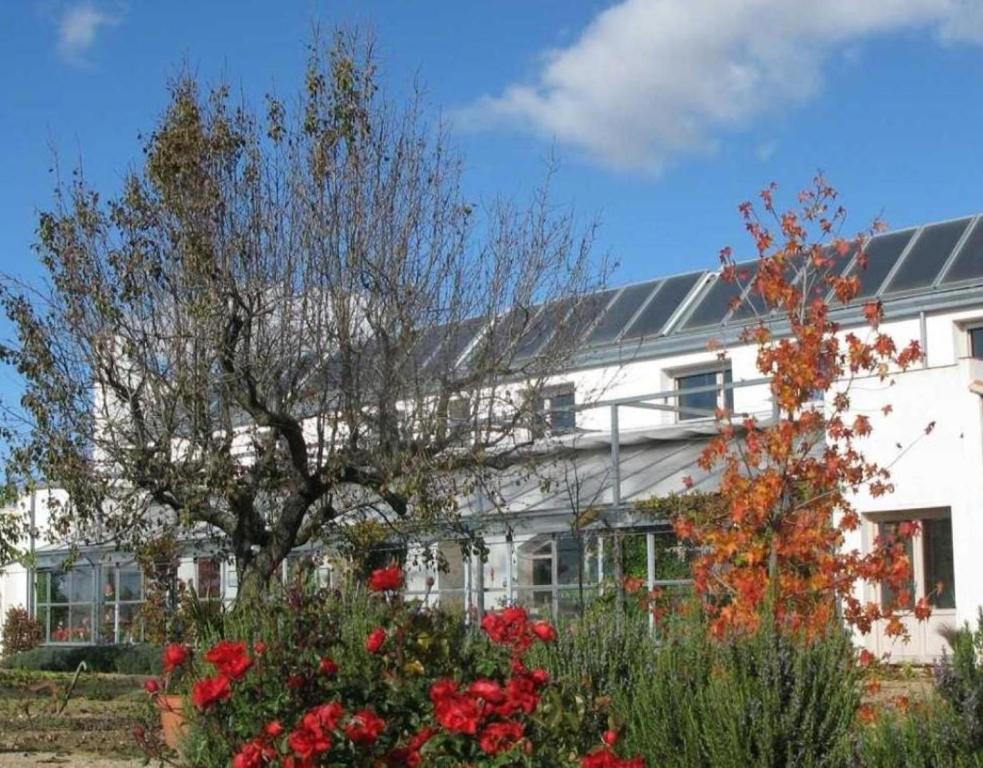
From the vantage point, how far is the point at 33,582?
3309 cm

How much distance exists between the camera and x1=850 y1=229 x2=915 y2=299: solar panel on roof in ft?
81.9

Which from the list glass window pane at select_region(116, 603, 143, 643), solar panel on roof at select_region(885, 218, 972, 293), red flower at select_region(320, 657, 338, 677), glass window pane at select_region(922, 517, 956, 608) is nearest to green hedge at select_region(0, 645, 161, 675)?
glass window pane at select_region(116, 603, 143, 643)

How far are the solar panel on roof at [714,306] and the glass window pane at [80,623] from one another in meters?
14.4

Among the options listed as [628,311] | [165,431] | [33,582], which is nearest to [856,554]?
[165,431]

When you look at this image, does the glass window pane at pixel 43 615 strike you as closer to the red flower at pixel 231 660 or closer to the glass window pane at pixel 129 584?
the glass window pane at pixel 129 584

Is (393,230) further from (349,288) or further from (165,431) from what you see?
(165,431)

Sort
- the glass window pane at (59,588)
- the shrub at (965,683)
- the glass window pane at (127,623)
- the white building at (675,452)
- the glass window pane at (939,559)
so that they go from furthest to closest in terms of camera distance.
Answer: the glass window pane at (59,588)
the glass window pane at (127,623)
the glass window pane at (939,559)
the white building at (675,452)
the shrub at (965,683)

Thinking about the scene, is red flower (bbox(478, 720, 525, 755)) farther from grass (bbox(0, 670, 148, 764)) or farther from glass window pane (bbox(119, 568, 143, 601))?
glass window pane (bbox(119, 568, 143, 601))

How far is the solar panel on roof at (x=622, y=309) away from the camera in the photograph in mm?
27719

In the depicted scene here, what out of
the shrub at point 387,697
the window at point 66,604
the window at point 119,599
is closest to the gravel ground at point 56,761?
the shrub at point 387,697

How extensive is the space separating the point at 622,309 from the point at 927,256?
6268 millimetres

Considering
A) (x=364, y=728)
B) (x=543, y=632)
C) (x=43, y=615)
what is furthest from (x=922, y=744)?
(x=43, y=615)

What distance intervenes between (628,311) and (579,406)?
11.6 meters

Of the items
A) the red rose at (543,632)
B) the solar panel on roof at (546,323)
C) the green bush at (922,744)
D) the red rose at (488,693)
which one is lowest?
the green bush at (922,744)
